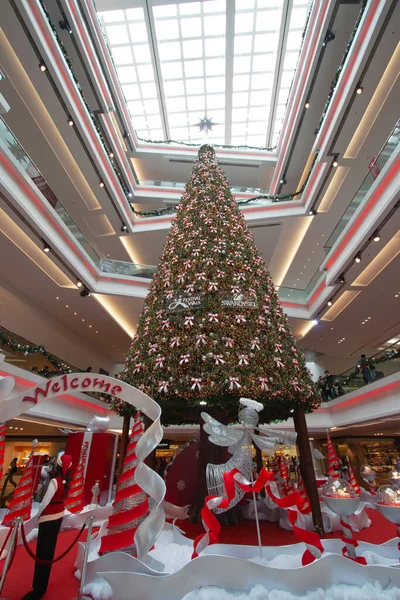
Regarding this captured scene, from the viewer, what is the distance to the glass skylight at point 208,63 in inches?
610

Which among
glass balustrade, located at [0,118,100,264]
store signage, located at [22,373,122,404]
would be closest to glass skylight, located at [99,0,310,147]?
glass balustrade, located at [0,118,100,264]

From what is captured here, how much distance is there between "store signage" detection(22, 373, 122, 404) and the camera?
1931mm

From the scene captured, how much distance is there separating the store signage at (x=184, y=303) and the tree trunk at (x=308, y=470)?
2201mm

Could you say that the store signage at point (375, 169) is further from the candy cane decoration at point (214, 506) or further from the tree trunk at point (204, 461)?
the candy cane decoration at point (214, 506)

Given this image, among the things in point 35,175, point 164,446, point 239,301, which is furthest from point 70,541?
point 164,446

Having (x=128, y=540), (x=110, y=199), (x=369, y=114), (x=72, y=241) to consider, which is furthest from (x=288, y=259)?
(x=128, y=540)

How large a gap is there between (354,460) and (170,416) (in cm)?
1084

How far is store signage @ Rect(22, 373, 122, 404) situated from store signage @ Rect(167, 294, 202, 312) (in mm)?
2129

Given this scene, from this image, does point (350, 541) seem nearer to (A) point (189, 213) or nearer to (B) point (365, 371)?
(A) point (189, 213)

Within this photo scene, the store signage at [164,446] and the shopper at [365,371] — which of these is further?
the store signage at [164,446]

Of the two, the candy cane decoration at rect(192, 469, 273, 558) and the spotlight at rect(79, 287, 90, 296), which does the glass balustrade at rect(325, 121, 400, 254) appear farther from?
the spotlight at rect(79, 287, 90, 296)

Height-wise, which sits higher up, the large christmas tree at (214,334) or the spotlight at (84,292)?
the spotlight at (84,292)

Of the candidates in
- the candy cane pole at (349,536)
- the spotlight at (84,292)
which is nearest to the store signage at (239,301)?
the candy cane pole at (349,536)

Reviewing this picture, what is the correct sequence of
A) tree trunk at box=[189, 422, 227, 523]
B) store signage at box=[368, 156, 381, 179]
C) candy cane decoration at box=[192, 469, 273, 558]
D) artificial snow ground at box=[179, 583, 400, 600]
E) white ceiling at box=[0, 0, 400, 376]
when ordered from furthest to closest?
white ceiling at box=[0, 0, 400, 376] → store signage at box=[368, 156, 381, 179] → tree trunk at box=[189, 422, 227, 523] → candy cane decoration at box=[192, 469, 273, 558] → artificial snow ground at box=[179, 583, 400, 600]
